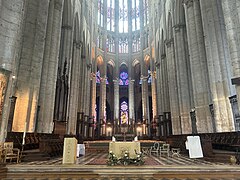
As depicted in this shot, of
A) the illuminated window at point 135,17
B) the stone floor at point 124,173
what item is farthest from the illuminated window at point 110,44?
the stone floor at point 124,173

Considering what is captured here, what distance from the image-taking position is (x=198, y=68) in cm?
1394

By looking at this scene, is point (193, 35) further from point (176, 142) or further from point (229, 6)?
point (176, 142)

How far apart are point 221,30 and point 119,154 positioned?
1078 centimetres

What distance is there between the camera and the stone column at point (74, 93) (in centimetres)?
1988

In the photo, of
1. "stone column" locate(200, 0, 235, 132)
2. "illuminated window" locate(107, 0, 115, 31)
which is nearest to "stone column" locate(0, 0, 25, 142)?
"stone column" locate(200, 0, 235, 132)

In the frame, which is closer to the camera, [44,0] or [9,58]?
[9,58]

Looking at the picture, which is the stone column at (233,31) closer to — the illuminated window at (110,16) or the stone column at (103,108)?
the stone column at (103,108)

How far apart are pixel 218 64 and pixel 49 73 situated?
38.4 ft

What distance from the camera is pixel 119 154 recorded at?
22.6 feet

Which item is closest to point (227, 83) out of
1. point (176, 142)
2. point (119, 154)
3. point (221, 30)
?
point (221, 30)

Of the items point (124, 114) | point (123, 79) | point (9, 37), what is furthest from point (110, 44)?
point (9, 37)

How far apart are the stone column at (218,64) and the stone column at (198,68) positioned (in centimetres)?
135

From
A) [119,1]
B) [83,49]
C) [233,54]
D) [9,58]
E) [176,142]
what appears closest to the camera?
[9,58]

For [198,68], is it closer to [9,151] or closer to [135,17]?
[9,151]
